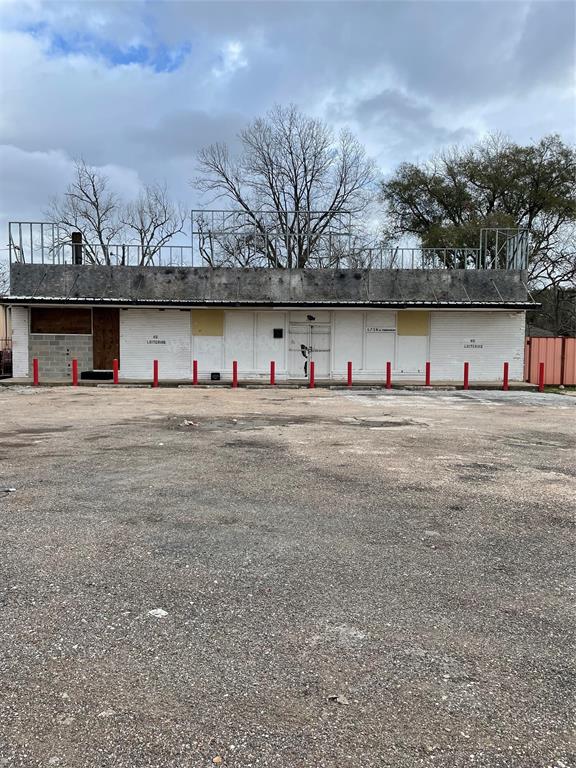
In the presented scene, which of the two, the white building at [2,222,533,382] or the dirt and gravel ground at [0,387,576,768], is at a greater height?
the white building at [2,222,533,382]

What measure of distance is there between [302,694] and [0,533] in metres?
3.31

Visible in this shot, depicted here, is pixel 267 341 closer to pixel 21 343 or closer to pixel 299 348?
pixel 299 348

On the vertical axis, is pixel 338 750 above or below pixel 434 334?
below

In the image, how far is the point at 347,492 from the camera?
22.0 ft

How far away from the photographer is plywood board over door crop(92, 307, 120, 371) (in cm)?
2528

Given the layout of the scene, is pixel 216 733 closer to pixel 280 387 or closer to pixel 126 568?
pixel 126 568

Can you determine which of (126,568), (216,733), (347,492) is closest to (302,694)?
(216,733)

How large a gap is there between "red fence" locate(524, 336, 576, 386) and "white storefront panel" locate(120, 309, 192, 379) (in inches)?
576

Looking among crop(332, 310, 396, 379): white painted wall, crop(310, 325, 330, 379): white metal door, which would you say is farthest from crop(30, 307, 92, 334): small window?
crop(332, 310, 396, 379): white painted wall

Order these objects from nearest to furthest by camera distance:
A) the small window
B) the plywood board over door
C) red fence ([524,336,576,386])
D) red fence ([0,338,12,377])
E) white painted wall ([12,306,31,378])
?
white painted wall ([12,306,31,378])
the small window
the plywood board over door
red fence ([524,336,576,386])
red fence ([0,338,12,377])

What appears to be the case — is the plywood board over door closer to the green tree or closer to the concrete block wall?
the concrete block wall

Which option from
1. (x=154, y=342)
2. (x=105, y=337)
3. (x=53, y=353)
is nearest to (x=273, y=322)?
(x=154, y=342)

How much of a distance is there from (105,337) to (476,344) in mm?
15647

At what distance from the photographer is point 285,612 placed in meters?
3.77
